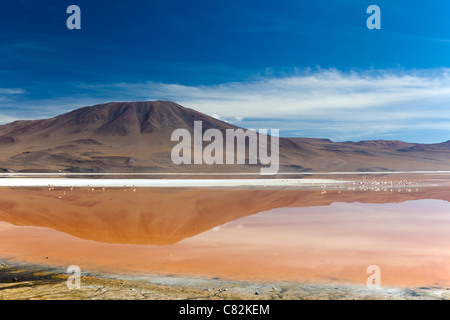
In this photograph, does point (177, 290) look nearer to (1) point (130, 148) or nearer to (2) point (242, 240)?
(2) point (242, 240)

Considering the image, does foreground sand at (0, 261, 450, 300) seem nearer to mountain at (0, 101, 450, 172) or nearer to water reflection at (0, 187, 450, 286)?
water reflection at (0, 187, 450, 286)

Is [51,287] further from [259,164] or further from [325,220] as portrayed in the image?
[259,164]

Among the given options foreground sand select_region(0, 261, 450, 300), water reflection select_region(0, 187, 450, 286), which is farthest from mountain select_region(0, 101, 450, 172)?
foreground sand select_region(0, 261, 450, 300)

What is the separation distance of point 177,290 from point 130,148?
12112cm

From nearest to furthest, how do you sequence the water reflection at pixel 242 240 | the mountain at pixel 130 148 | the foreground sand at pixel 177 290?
the foreground sand at pixel 177 290, the water reflection at pixel 242 240, the mountain at pixel 130 148

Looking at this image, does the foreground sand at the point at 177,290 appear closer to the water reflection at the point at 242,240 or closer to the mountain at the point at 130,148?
the water reflection at the point at 242,240

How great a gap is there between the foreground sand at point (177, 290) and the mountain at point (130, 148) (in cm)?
8063

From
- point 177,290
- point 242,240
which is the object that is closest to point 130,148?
point 242,240

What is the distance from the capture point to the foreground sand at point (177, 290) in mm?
6254

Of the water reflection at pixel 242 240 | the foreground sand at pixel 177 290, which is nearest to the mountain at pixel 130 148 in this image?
the water reflection at pixel 242 240

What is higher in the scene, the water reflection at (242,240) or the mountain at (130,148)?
the mountain at (130,148)

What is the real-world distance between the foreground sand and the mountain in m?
80.6

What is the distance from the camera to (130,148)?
124 metres
